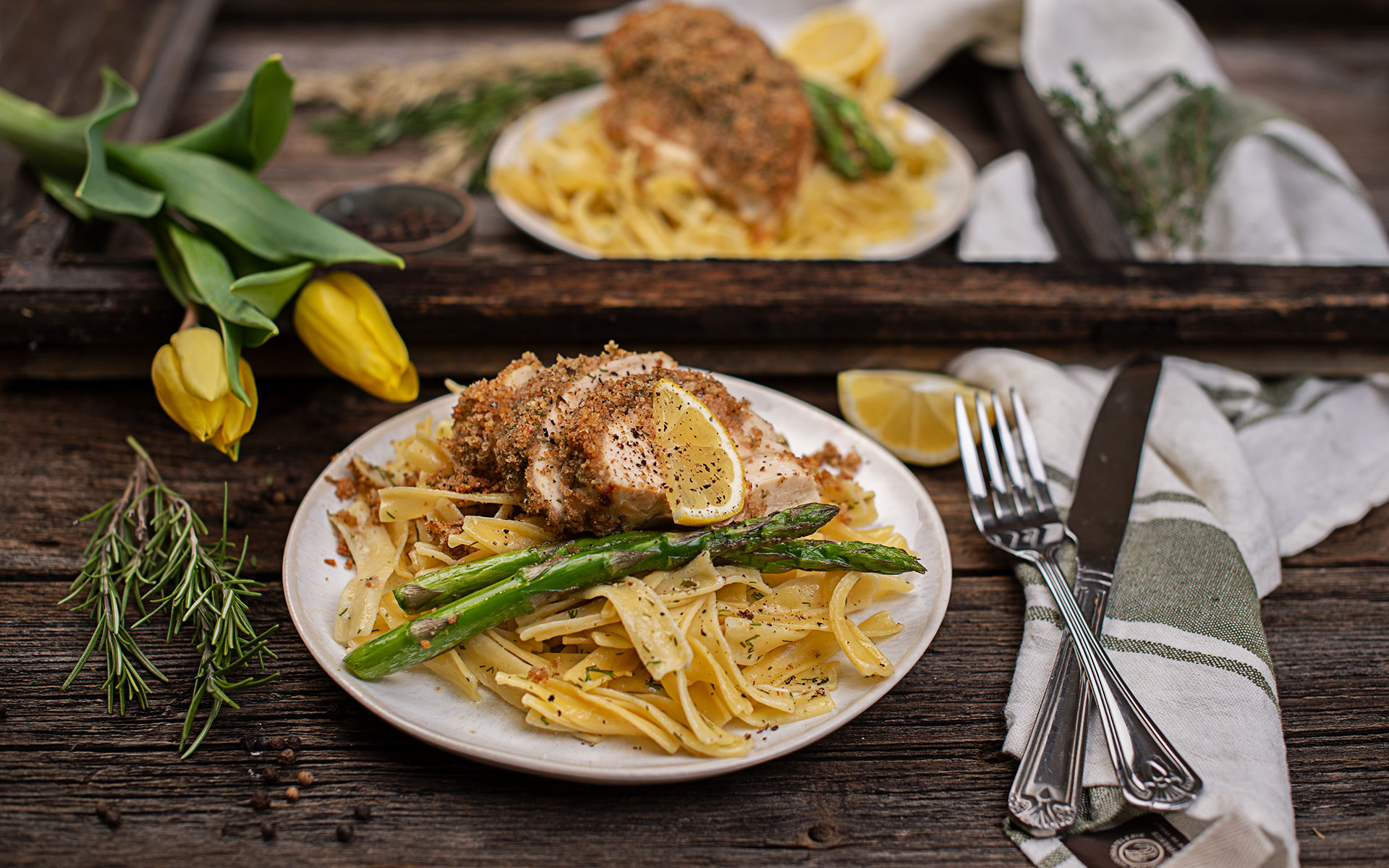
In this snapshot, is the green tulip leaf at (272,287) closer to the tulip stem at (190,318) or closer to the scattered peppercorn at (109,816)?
the tulip stem at (190,318)

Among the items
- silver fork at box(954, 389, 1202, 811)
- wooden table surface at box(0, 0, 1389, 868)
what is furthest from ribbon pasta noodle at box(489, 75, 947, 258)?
silver fork at box(954, 389, 1202, 811)

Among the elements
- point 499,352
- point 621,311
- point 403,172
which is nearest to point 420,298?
point 499,352

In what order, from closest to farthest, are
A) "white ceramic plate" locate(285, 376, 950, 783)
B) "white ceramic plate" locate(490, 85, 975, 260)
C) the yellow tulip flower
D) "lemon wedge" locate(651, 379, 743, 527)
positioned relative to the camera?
"white ceramic plate" locate(285, 376, 950, 783)
"lemon wedge" locate(651, 379, 743, 527)
the yellow tulip flower
"white ceramic plate" locate(490, 85, 975, 260)

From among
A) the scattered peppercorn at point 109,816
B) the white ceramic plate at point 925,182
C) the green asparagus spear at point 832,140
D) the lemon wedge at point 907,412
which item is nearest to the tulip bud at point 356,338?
the white ceramic plate at point 925,182

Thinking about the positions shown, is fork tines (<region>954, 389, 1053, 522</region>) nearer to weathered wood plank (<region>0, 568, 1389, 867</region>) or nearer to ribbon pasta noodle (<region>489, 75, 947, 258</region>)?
weathered wood plank (<region>0, 568, 1389, 867</region>)

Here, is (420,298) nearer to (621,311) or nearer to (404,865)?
(621,311)

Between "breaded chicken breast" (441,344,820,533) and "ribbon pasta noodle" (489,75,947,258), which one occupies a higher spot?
"breaded chicken breast" (441,344,820,533)

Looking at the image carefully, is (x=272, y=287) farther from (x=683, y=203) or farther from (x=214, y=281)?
(x=683, y=203)

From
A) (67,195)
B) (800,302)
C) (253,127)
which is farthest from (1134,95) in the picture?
(67,195)
